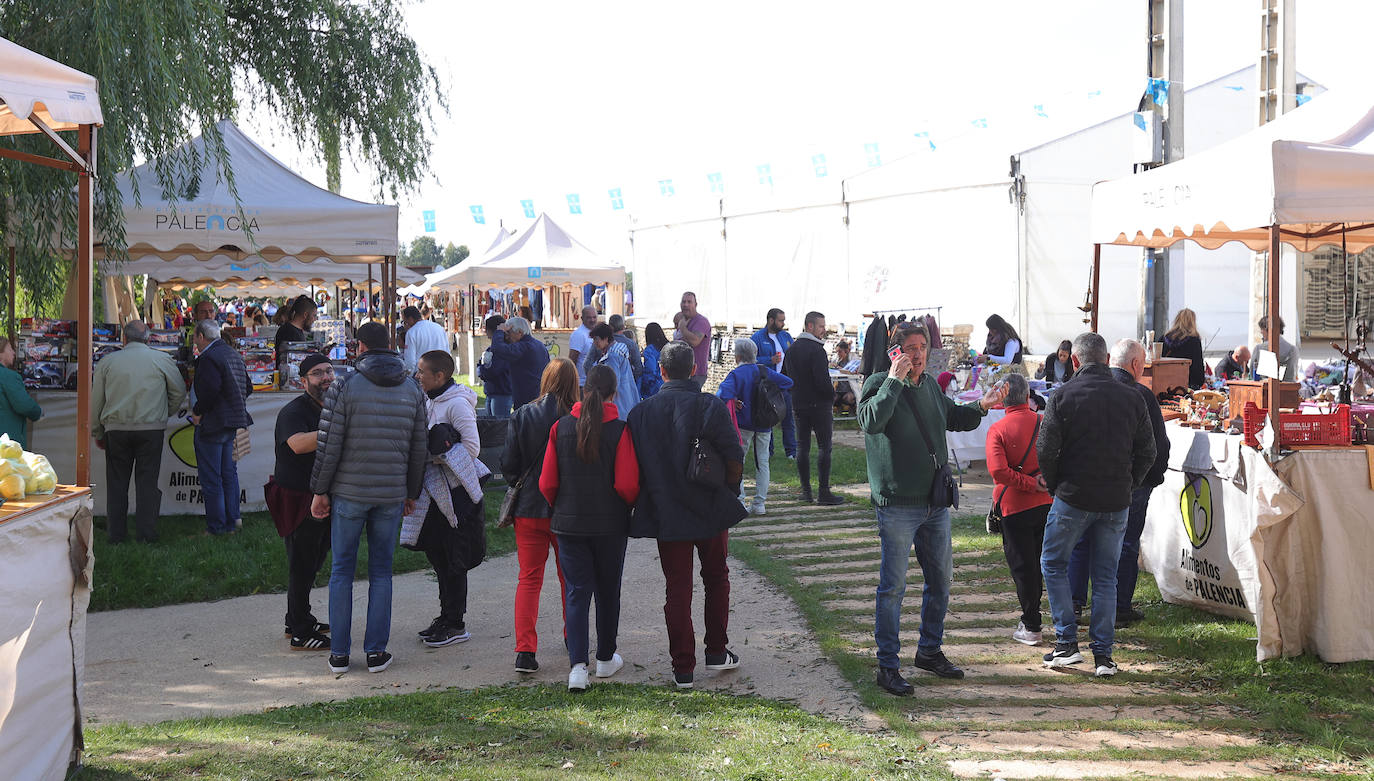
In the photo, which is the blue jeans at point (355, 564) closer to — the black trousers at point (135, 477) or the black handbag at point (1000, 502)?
the black handbag at point (1000, 502)

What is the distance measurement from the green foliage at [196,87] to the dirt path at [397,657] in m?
3.24

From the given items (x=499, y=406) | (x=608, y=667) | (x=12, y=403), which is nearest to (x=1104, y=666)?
(x=608, y=667)

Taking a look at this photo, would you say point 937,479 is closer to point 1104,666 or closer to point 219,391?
point 1104,666

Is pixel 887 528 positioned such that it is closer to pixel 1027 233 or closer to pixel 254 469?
pixel 254 469

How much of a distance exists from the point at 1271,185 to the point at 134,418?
825 cm

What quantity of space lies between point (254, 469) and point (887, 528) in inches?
286

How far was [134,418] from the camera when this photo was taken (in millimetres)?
9133

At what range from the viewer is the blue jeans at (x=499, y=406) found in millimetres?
12777

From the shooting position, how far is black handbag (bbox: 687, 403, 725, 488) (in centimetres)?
564

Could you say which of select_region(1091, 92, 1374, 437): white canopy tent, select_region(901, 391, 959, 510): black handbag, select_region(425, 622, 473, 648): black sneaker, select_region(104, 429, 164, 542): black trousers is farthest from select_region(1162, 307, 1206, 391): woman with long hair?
select_region(104, 429, 164, 542): black trousers

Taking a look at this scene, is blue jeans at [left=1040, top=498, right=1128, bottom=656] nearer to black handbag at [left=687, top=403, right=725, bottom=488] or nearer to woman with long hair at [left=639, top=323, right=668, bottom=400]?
black handbag at [left=687, top=403, right=725, bottom=488]

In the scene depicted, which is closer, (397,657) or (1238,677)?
(1238,677)

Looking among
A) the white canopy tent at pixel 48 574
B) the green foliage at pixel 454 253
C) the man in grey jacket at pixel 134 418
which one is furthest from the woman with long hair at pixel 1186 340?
the green foliage at pixel 454 253

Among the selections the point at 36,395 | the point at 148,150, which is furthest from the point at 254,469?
the point at 148,150
